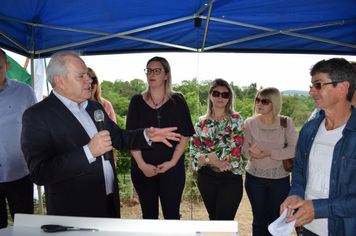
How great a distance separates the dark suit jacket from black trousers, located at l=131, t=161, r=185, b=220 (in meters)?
0.75

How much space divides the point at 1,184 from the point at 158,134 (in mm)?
1634

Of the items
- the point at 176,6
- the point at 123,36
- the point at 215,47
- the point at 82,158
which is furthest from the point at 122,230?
the point at 215,47

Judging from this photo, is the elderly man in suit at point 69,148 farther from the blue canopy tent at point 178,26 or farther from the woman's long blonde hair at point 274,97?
the woman's long blonde hair at point 274,97

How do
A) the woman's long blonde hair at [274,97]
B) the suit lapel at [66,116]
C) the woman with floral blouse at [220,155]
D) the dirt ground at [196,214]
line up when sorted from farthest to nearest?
1. the dirt ground at [196,214]
2. the woman's long blonde hair at [274,97]
3. the woman with floral blouse at [220,155]
4. the suit lapel at [66,116]

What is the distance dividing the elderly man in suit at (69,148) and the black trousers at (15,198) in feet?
2.87

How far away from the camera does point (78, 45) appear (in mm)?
3559

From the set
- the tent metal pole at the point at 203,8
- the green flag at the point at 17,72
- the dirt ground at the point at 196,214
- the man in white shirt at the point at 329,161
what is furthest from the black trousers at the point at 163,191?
the green flag at the point at 17,72

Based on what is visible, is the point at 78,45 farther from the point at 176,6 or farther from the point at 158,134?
the point at 158,134

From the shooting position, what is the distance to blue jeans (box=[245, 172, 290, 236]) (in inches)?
103

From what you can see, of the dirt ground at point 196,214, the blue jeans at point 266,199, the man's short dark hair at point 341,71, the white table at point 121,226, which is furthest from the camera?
the dirt ground at point 196,214

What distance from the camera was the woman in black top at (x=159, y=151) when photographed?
8.00ft

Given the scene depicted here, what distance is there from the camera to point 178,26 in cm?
322

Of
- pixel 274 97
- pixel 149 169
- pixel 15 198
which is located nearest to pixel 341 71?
pixel 274 97

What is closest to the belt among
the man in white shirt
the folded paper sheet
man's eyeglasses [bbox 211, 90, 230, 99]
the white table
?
man's eyeglasses [bbox 211, 90, 230, 99]
